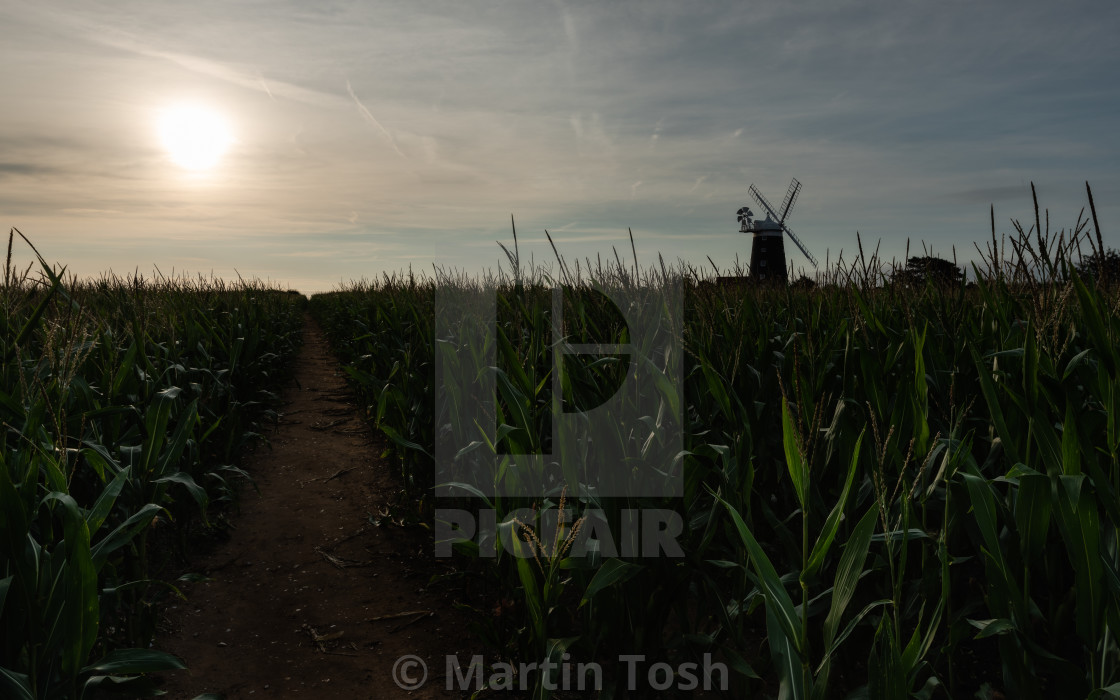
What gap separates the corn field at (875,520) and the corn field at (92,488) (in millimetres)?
1231

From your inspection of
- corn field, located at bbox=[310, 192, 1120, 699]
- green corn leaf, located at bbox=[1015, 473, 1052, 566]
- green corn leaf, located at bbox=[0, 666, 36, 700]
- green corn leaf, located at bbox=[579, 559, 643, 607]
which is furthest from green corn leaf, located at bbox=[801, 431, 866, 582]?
green corn leaf, located at bbox=[0, 666, 36, 700]

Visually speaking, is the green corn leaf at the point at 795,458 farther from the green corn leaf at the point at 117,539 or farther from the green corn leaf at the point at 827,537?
the green corn leaf at the point at 117,539

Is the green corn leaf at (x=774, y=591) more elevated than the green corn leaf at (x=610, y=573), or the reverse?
the green corn leaf at (x=774, y=591)

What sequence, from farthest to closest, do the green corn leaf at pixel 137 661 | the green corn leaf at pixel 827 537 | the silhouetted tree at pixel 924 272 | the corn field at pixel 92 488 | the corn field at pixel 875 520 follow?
1. the silhouetted tree at pixel 924 272
2. the green corn leaf at pixel 137 661
3. the corn field at pixel 92 488
4. the corn field at pixel 875 520
5. the green corn leaf at pixel 827 537

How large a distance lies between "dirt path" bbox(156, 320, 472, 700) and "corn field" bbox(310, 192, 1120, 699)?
Result: 14.3 inches

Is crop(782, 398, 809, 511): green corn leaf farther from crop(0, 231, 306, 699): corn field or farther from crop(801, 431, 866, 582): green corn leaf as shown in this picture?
crop(0, 231, 306, 699): corn field

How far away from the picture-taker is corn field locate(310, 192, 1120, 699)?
158 centimetres

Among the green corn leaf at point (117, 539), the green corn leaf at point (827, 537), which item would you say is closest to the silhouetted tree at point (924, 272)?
the green corn leaf at point (827, 537)

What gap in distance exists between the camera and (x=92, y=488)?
302cm

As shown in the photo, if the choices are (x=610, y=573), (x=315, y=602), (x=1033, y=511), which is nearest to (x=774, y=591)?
(x=610, y=573)

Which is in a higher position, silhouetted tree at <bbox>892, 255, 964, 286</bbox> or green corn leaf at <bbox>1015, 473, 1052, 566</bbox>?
silhouetted tree at <bbox>892, 255, 964, 286</bbox>

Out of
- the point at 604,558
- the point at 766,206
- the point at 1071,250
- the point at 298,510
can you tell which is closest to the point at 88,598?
the point at 604,558

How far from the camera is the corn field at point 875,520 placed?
5.17 feet

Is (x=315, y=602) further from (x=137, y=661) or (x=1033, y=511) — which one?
(x=1033, y=511)
